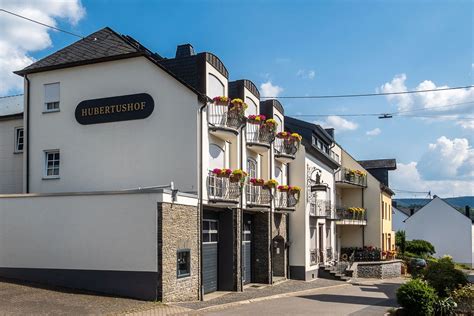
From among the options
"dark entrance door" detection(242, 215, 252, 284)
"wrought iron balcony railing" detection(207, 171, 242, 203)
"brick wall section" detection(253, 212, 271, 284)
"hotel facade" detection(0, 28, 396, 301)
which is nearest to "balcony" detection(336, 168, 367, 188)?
"brick wall section" detection(253, 212, 271, 284)

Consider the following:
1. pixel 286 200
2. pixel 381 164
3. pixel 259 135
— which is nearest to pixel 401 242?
pixel 381 164

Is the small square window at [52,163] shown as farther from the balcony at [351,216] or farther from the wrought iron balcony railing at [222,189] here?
the balcony at [351,216]

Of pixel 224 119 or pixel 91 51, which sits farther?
pixel 91 51

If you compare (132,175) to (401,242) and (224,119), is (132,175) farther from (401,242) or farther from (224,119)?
(401,242)

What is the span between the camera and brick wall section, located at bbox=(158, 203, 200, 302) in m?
16.6

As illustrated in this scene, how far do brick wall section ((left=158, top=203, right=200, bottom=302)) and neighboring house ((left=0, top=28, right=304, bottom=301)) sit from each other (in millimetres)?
34

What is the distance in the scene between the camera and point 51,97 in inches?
846

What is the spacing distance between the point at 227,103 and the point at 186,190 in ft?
12.5

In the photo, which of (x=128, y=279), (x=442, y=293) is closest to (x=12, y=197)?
(x=128, y=279)

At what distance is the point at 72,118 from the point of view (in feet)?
68.3

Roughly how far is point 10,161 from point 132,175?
24.4 ft

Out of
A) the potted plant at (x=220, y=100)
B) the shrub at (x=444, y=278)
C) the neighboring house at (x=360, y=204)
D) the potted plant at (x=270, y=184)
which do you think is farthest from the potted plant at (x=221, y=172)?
the neighboring house at (x=360, y=204)

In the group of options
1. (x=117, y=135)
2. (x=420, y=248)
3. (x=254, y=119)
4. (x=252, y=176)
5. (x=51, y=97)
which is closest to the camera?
(x=117, y=135)

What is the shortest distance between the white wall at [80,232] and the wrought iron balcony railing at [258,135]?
7543mm
